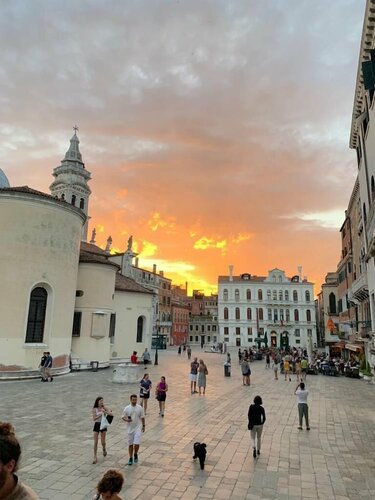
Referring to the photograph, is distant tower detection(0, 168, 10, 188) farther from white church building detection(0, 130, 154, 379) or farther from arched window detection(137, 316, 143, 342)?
arched window detection(137, 316, 143, 342)

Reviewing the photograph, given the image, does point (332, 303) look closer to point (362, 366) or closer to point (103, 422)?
point (362, 366)

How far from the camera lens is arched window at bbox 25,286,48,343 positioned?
21.8 metres

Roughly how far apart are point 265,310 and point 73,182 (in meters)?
49.0

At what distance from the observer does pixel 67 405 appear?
570 inches

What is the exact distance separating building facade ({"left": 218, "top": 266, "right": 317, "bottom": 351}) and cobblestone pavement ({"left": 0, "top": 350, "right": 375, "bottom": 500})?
59.7m

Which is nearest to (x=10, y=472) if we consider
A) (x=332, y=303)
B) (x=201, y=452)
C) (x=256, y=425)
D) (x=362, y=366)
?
(x=201, y=452)

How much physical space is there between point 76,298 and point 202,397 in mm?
13840

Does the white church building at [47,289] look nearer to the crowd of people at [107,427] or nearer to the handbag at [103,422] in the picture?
the crowd of people at [107,427]

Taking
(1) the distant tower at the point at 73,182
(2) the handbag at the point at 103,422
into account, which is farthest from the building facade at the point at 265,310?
(2) the handbag at the point at 103,422

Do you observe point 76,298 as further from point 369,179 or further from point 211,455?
point 369,179

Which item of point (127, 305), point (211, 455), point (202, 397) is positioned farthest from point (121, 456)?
point (127, 305)

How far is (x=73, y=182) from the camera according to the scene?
54125 mm

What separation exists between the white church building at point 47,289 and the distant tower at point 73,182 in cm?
2749

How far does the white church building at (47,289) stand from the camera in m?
20.9
